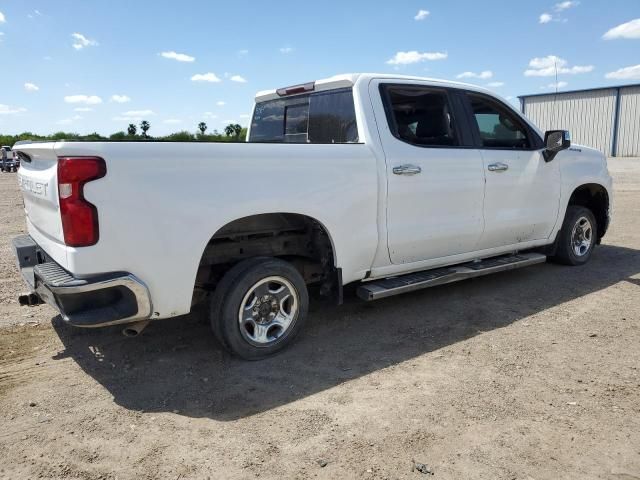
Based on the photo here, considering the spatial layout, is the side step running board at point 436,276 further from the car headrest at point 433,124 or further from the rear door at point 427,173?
the car headrest at point 433,124

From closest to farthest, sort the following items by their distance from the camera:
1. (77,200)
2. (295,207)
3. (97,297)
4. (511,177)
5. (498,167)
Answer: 1. (77,200)
2. (97,297)
3. (295,207)
4. (498,167)
5. (511,177)

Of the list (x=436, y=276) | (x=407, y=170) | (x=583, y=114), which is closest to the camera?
(x=407, y=170)

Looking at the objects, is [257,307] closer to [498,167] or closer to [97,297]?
[97,297]

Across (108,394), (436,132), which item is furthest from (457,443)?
(436,132)

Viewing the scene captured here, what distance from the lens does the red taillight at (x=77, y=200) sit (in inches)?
115

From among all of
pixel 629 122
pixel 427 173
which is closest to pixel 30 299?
pixel 427 173

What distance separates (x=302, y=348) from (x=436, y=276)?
143 cm

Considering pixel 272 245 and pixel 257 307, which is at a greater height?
pixel 272 245

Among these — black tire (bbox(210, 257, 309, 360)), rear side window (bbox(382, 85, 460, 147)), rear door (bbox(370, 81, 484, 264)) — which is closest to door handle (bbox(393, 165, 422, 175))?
rear door (bbox(370, 81, 484, 264))

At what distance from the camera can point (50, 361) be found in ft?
12.6

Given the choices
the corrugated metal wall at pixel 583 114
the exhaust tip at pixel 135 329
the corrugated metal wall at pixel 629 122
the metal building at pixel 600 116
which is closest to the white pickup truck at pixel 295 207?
the exhaust tip at pixel 135 329

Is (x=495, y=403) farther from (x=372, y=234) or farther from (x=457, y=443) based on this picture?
(x=372, y=234)

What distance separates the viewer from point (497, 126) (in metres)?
5.33

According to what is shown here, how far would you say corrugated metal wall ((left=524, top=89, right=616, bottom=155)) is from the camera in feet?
111
